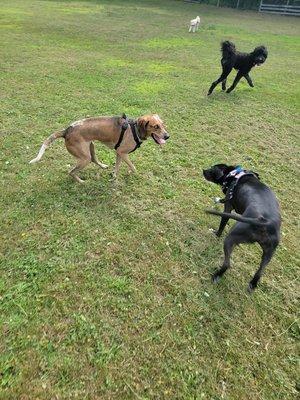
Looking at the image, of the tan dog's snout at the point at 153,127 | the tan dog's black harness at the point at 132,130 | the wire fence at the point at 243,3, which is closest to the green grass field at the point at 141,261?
the tan dog's black harness at the point at 132,130

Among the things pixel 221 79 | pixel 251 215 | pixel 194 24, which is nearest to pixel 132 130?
pixel 251 215

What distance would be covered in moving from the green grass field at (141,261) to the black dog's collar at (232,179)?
2.58 ft

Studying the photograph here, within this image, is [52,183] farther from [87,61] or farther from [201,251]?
[87,61]

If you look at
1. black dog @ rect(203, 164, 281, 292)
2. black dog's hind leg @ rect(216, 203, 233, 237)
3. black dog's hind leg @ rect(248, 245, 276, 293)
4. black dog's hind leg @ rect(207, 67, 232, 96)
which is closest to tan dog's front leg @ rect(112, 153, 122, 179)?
black dog @ rect(203, 164, 281, 292)

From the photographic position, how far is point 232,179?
15.0 feet

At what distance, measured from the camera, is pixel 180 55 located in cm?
1455

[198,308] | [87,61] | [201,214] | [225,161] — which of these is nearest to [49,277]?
[198,308]

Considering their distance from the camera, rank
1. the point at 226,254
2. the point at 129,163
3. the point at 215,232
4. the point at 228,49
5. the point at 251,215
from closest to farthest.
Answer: the point at 251,215, the point at 226,254, the point at 215,232, the point at 129,163, the point at 228,49

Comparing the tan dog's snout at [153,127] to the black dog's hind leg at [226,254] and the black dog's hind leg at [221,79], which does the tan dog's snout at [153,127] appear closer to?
the black dog's hind leg at [226,254]

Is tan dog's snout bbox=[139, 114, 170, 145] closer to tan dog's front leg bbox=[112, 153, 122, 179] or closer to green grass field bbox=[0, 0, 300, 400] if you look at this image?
tan dog's front leg bbox=[112, 153, 122, 179]

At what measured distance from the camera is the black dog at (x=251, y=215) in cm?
365

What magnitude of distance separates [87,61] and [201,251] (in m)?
10.2

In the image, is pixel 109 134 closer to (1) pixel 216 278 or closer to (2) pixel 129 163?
(2) pixel 129 163

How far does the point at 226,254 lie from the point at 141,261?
3.80 ft
